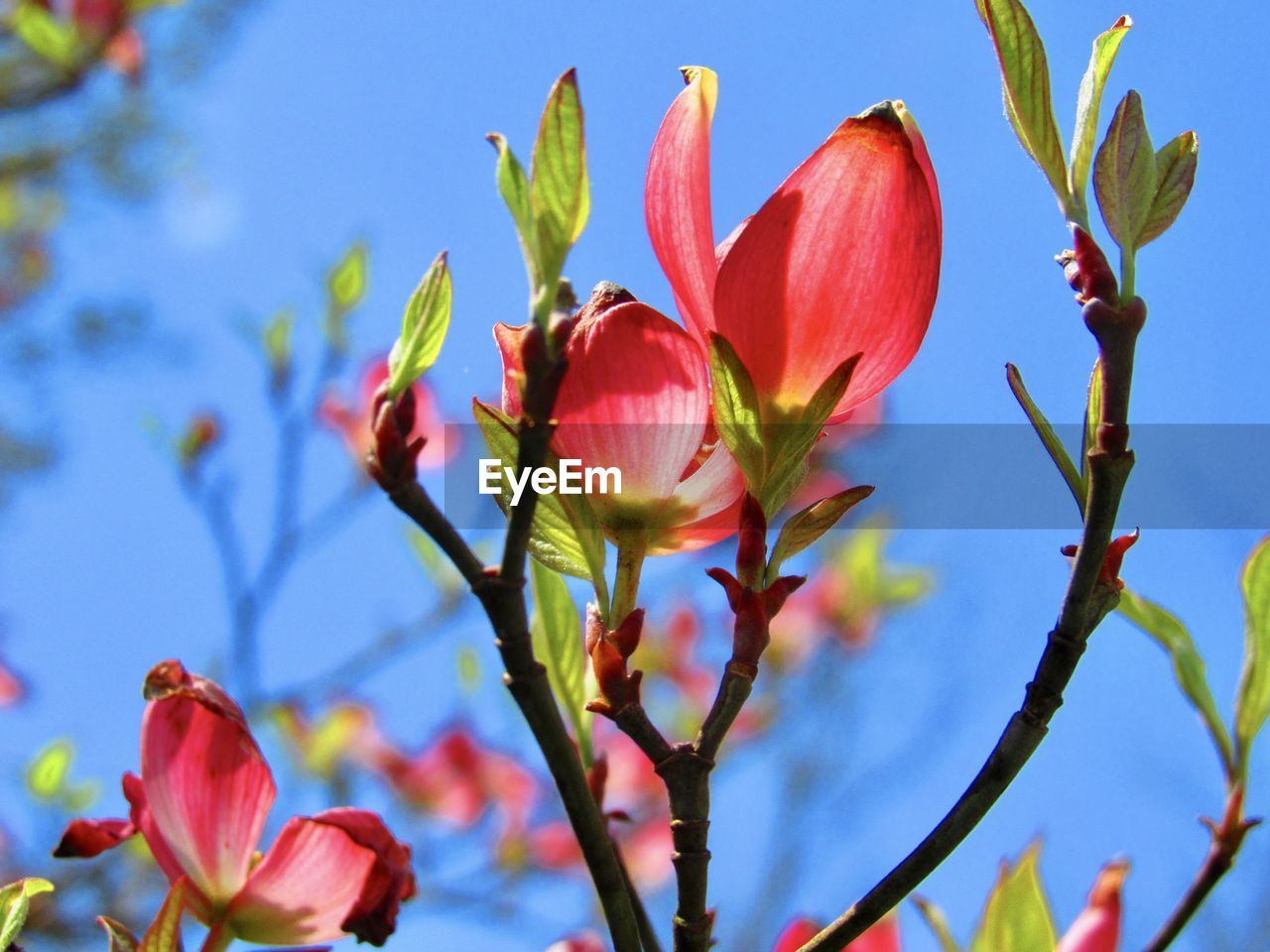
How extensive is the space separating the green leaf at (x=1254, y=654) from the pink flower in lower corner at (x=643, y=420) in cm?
21

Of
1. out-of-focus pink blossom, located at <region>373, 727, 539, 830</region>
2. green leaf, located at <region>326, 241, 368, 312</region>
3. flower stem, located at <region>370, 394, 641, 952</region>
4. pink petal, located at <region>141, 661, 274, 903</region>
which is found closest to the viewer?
flower stem, located at <region>370, 394, 641, 952</region>

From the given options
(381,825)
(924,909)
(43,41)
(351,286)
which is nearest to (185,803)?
(381,825)

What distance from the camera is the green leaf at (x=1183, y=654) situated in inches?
18.2

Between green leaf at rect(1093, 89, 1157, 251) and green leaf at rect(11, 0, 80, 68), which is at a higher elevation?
green leaf at rect(11, 0, 80, 68)

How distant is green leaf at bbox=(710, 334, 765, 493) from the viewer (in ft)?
1.24

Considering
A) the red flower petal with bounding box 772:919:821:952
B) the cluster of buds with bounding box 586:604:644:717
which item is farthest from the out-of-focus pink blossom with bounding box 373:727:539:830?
the cluster of buds with bounding box 586:604:644:717

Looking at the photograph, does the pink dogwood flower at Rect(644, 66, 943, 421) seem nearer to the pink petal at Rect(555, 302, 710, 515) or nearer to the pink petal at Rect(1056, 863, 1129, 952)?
the pink petal at Rect(555, 302, 710, 515)

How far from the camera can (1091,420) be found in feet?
1.23

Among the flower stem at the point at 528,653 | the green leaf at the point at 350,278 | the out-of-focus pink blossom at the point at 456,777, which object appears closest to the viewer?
the flower stem at the point at 528,653

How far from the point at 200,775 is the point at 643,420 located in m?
0.19

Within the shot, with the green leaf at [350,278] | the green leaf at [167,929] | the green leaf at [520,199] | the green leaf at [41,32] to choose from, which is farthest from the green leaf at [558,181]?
the green leaf at [41,32]

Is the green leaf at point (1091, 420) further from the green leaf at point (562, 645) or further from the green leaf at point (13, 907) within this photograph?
the green leaf at point (13, 907)

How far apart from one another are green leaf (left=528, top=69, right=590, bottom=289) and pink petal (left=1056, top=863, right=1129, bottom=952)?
1.12 ft

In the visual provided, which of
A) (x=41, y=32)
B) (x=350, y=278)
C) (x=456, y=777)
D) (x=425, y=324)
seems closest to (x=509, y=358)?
(x=425, y=324)
